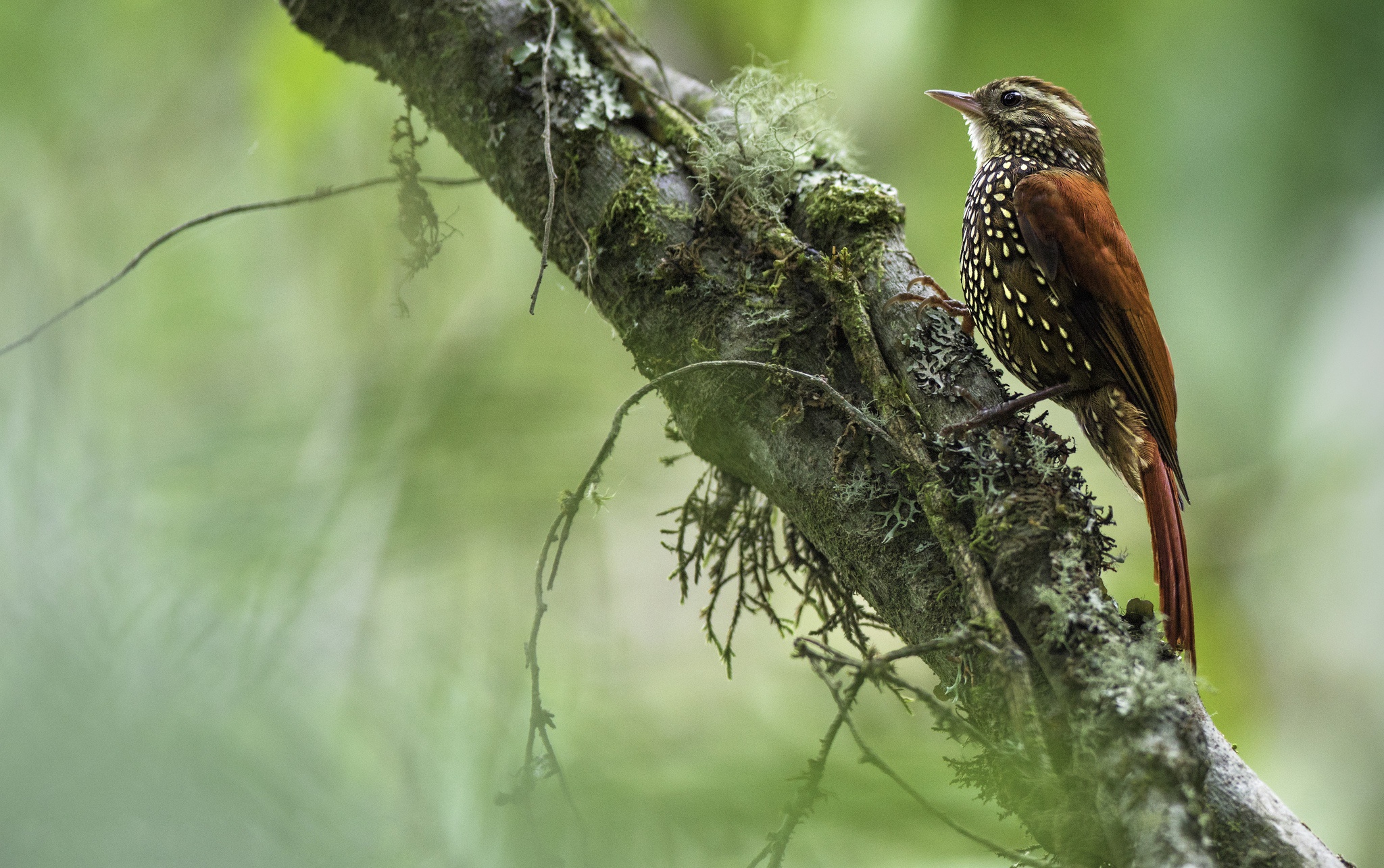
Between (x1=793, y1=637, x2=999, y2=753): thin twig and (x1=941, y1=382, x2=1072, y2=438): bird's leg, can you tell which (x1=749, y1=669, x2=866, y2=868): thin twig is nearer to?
(x1=793, y1=637, x2=999, y2=753): thin twig

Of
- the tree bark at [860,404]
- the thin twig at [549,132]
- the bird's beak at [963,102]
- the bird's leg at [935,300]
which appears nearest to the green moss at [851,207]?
the tree bark at [860,404]

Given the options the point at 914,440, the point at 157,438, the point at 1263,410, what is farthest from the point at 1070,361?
the point at 1263,410

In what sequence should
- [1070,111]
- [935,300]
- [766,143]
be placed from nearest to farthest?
1. [935,300]
2. [766,143]
3. [1070,111]

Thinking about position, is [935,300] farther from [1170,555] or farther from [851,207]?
[1170,555]

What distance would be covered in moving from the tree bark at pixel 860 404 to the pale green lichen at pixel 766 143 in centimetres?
3

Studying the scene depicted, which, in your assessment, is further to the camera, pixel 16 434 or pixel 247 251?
pixel 247 251

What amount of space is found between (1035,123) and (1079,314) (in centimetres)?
60

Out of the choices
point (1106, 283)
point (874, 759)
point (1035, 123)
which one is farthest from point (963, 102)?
point (874, 759)

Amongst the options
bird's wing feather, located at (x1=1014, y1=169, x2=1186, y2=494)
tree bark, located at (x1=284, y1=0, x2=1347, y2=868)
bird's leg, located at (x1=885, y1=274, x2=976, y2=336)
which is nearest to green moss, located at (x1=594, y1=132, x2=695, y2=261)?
tree bark, located at (x1=284, y1=0, x2=1347, y2=868)

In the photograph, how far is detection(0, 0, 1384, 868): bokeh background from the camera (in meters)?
1.63

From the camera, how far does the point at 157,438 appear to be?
2.48 meters

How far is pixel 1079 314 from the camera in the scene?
1725 millimetres

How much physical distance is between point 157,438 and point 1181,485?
265 cm

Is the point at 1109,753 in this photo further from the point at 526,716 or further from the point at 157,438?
the point at 157,438
